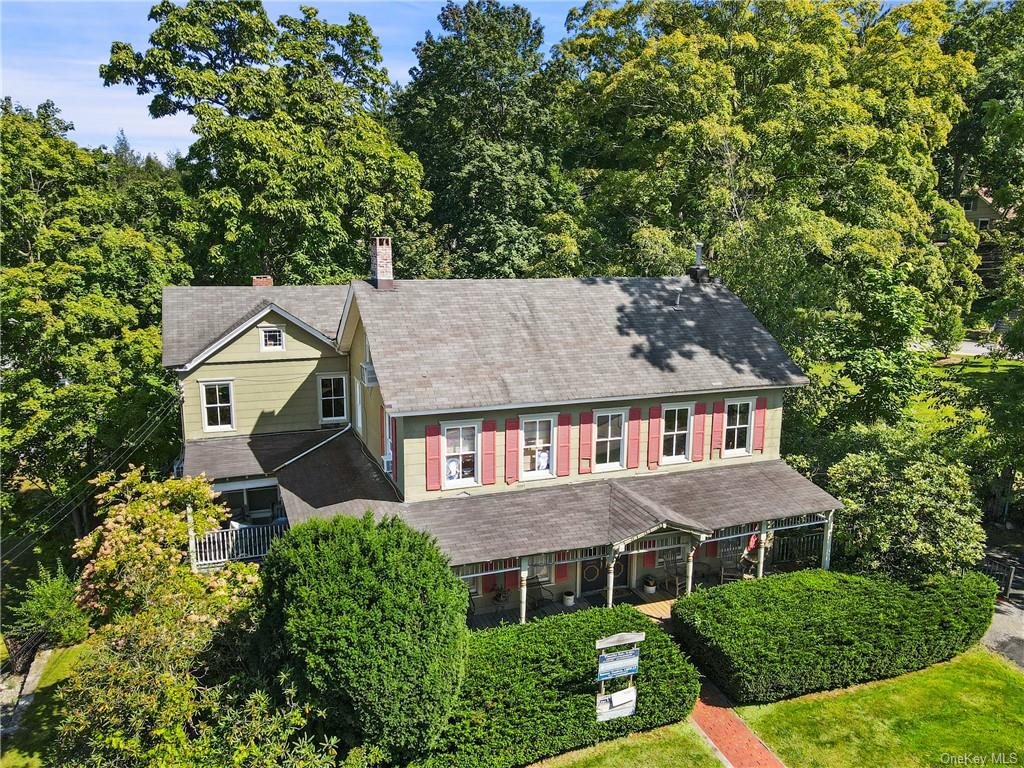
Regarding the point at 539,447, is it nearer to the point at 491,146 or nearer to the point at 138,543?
the point at 138,543

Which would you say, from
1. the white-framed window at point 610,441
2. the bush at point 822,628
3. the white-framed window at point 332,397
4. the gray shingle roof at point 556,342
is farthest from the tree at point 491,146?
the bush at point 822,628

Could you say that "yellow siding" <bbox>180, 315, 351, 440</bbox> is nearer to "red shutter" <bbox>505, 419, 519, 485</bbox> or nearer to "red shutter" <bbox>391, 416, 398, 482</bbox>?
"red shutter" <bbox>391, 416, 398, 482</bbox>

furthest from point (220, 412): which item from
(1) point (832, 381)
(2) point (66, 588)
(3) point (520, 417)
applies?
(1) point (832, 381)

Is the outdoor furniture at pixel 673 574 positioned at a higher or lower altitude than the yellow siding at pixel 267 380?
lower

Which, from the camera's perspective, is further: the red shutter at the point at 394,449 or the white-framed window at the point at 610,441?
the white-framed window at the point at 610,441

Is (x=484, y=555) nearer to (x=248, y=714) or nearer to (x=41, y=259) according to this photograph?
(x=248, y=714)

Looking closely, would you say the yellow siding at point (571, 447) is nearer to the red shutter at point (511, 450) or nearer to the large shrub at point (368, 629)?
the red shutter at point (511, 450)

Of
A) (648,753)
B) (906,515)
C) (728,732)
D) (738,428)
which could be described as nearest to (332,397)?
(738,428)
